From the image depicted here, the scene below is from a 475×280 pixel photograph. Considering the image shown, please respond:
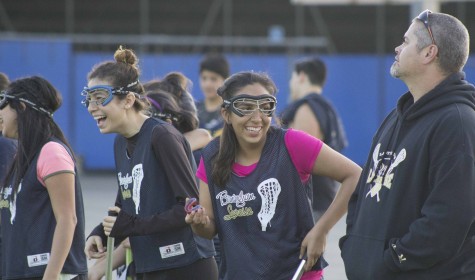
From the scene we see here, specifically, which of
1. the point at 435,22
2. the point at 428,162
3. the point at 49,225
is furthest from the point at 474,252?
the point at 49,225

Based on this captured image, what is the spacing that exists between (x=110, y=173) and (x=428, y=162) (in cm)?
1982

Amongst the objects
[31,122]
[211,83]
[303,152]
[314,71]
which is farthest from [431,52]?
[314,71]

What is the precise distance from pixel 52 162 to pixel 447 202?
211 centimetres

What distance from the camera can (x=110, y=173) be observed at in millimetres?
23203

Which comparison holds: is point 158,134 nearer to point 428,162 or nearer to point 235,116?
point 235,116

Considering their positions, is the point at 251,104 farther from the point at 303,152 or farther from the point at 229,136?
the point at 303,152

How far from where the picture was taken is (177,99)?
6.41 metres

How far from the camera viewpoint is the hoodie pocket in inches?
151

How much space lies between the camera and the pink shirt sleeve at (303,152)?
448 centimetres

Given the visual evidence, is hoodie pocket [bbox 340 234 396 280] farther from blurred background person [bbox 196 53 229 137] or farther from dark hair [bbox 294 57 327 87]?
dark hair [bbox 294 57 327 87]

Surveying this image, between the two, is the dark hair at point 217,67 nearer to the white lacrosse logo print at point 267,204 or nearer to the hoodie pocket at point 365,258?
the white lacrosse logo print at point 267,204

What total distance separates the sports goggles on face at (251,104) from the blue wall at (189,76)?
A: 1692cm

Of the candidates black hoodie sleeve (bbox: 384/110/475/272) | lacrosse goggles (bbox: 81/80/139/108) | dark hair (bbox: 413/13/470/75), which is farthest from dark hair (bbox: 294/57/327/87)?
black hoodie sleeve (bbox: 384/110/475/272)

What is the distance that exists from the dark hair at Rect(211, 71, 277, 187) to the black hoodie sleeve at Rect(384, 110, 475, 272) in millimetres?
1104
